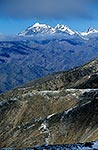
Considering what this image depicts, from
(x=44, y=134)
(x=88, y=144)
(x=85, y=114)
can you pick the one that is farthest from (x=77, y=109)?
(x=88, y=144)

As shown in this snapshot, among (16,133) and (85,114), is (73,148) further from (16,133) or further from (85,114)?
(16,133)

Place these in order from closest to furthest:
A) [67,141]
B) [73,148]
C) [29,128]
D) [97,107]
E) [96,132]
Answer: [73,148], [96,132], [67,141], [97,107], [29,128]

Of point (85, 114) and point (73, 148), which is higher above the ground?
point (73, 148)

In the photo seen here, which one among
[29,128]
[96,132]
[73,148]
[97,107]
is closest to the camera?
[73,148]

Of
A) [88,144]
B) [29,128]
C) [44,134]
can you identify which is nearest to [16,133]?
[29,128]

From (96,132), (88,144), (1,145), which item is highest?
(88,144)

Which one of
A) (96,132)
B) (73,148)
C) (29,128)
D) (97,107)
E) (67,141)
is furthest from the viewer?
(29,128)

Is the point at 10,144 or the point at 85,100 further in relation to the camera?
the point at 85,100

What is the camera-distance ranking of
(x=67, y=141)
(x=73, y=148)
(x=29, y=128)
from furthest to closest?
1. (x=29, y=128)
2. (x=67, y=141)
3. (x=73, y=148)

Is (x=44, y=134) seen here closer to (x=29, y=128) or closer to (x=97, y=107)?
(x=29, y=128)
